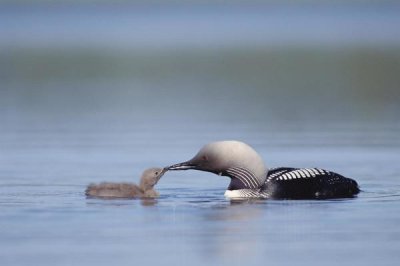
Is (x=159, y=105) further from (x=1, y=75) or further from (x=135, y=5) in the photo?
(x=135, y=5)

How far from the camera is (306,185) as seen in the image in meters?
14.3

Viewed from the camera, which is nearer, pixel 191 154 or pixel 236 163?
pixel 236 163

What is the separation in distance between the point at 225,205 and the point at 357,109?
978 cm

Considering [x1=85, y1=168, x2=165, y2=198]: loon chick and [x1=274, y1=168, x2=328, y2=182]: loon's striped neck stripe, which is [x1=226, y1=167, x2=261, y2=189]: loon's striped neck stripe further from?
[x1=85, y1=168, x2=165, y2=198]: loon chick

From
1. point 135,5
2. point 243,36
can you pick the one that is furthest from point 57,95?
point 135,5

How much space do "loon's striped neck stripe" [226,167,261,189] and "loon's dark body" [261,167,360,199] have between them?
7 centimetres

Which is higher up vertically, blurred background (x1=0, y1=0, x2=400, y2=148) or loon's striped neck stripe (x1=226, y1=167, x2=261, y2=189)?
blurred background (x1=0, y1=0, x2=400, y2=148)

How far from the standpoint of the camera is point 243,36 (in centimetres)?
6962

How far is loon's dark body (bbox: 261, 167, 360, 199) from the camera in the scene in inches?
559

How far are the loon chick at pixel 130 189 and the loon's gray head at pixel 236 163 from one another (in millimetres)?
400

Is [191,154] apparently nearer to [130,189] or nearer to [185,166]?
[185,166]

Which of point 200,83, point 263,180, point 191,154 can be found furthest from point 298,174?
point 200,83

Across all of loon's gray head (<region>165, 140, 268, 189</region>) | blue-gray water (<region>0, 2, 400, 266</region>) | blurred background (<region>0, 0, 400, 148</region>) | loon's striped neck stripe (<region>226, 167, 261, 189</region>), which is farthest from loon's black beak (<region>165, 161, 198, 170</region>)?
blurred background (<region>0, 0, 400, 148</region>)

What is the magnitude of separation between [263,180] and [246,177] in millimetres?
133
